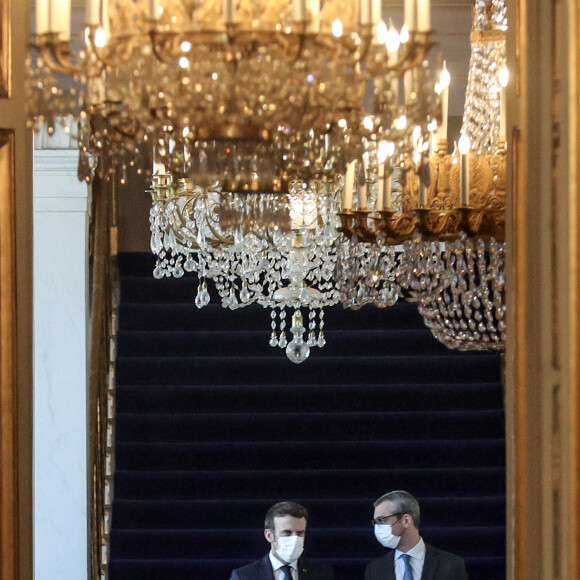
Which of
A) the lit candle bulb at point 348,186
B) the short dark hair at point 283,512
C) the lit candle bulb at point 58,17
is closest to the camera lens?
the lit candle bulb at point 58,17

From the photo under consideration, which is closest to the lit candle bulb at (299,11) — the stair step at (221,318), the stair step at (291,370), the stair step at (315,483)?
the stair step at (315,483)

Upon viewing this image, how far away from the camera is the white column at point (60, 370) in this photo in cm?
632

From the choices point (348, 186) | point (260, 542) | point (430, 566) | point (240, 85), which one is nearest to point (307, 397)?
Result: point (260, 542)

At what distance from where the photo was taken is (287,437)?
7758 millimetres

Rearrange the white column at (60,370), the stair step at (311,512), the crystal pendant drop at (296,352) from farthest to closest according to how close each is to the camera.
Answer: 1. the stair step at (311,512)
2. the white column at (60,370)
3. the crystal pendant drop at (296,352)

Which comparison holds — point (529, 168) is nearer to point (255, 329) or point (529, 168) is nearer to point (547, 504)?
point (547, 504)

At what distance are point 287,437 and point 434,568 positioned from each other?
2.54 meters

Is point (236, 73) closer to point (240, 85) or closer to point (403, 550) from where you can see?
point (240, 85)

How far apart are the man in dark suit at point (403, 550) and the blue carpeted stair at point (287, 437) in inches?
61.6

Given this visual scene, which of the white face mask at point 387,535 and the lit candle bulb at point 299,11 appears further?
the white face mask at point 387,535

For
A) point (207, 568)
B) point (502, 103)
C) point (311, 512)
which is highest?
point (502, 103)

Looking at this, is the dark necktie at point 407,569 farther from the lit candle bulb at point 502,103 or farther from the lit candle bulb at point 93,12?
the lit candle bulb at point 93,12

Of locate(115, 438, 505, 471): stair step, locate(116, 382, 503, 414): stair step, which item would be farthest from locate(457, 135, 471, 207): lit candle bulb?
locate(116, 382, 503, 414): stair step

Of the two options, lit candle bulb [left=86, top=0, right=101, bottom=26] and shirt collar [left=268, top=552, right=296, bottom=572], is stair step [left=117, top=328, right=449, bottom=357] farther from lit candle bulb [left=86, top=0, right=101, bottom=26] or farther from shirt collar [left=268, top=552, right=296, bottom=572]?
lit candle bulb [left=86, top=0, right=101, bottom=26]
